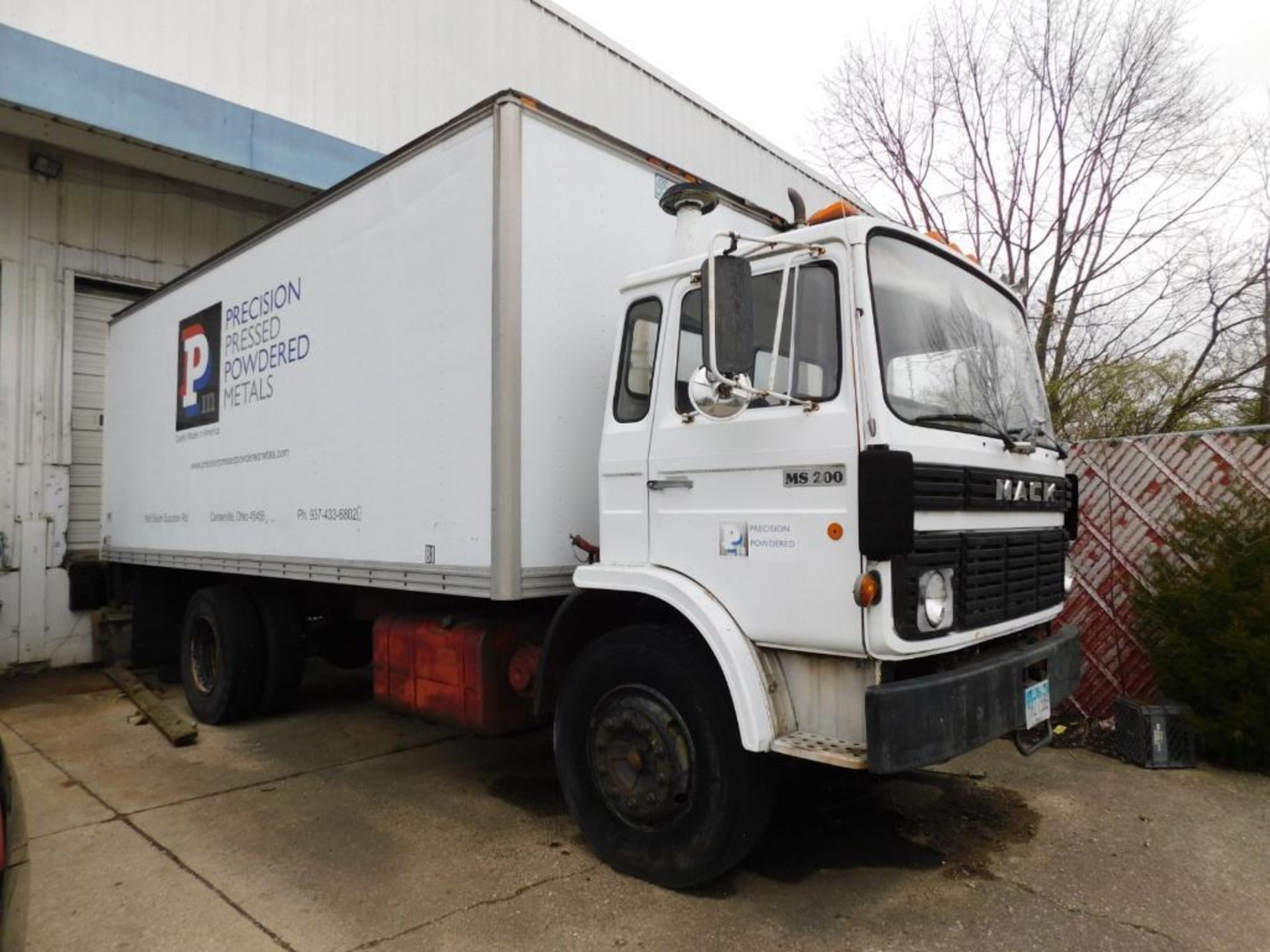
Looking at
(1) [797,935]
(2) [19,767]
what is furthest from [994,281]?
(2) [19,767]

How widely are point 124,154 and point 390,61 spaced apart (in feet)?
9.32

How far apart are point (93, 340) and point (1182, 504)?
9.77 metres

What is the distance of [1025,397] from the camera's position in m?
3.94

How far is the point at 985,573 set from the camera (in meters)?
3.31

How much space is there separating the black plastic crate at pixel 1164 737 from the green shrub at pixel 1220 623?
3.5 inches

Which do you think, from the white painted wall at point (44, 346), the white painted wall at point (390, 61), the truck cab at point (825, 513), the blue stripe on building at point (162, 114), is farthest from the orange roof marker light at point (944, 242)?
the white painted wall at point (44, 346)

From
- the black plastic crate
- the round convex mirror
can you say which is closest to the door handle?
the round convex mirror

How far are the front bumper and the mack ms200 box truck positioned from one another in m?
0.01

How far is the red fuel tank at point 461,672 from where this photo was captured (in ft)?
14.0

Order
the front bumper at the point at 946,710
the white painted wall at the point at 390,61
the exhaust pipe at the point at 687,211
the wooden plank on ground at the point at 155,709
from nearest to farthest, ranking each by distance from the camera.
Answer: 1. the front bumper at the point at 946,710
2. the exhaust pipe at the point at 687,211
3. the wooden plank on ground at the point at 155,709
4. the white painted wall at the point at 390,61

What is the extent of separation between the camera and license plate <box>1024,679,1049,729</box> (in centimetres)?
344

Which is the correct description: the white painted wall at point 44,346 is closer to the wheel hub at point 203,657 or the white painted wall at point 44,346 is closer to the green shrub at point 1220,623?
the wheel hub at point 203,657

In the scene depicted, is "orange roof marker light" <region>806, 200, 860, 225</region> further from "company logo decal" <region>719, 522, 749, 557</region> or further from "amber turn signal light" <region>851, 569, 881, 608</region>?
"amber turn signal light" <region>851, 569, 881, 608</region>

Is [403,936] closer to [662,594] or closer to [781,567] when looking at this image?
[662,594]
